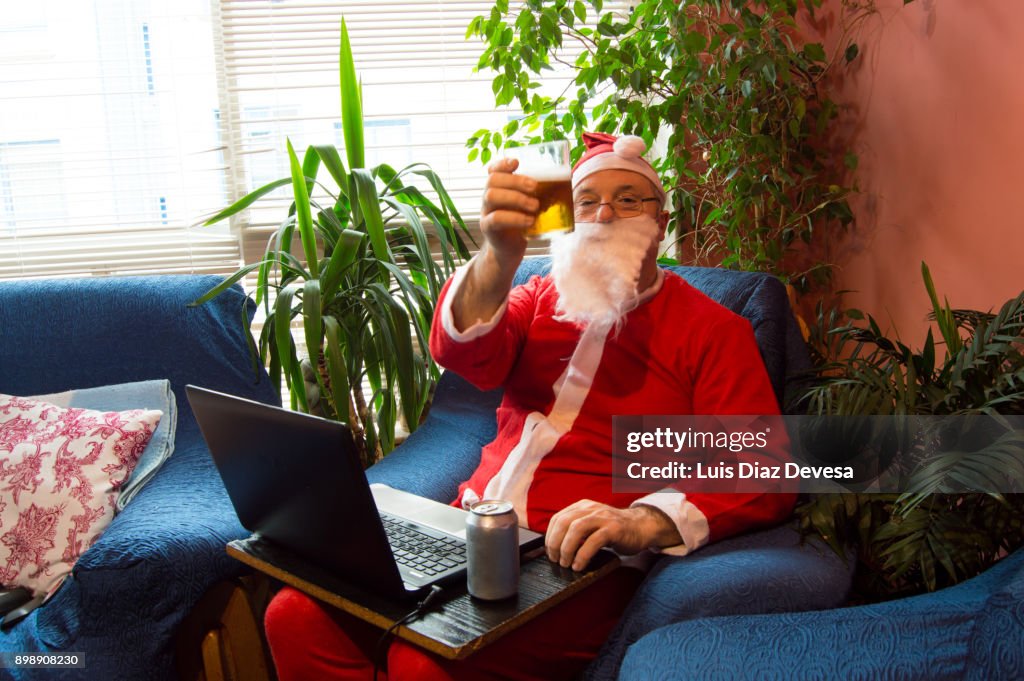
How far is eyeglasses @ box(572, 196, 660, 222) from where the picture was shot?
1.46 metres

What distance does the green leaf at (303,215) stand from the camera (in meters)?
1.93

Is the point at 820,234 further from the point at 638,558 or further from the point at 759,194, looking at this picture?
the point at 638,558

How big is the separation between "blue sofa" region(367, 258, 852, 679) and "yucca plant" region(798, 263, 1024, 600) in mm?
82

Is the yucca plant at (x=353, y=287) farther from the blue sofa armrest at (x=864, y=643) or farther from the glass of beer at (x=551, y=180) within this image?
the blue sofa armrest at (x=864, y=643)

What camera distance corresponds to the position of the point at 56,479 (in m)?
1.64

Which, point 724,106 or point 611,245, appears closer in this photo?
point 611,245

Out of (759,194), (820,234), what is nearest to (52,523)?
(759,194)

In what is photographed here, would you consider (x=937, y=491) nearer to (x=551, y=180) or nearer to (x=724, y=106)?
(x=551, y=180)

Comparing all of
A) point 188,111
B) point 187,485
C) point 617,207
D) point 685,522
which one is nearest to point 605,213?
point 617,207

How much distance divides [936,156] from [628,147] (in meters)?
0.89

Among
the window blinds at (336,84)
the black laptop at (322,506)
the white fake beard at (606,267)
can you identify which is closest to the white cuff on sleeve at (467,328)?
the white fake beard at (606,267)

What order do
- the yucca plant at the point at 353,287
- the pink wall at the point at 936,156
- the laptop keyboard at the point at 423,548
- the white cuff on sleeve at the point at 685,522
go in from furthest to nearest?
the yucca plant at the point at 353,287 < the pink wall at the point at 936,156 < the white cuff on sleeve at the point at 685,522 < the laptop keyboard at the point at 423,548

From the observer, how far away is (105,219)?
2578mm

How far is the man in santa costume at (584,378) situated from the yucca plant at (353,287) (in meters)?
0.42
